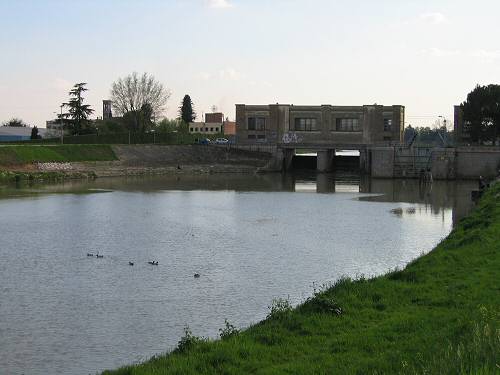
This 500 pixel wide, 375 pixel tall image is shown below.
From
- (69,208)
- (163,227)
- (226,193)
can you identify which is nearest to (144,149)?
(226,193)

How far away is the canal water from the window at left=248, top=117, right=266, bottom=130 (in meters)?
50.6

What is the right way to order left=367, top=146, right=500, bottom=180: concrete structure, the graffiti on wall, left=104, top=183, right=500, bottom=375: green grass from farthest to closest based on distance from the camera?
the graffiti on wall → left=367, top=146, right=500, bottom=180: concrete structure → left=104, top=183, right=500, bottom=375: green grass

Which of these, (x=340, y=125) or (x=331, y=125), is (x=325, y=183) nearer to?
(x=331, y=125)

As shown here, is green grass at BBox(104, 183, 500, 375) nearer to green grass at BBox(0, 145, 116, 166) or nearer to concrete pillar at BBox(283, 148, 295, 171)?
green grass at BBox(0, 145, 116, 166)

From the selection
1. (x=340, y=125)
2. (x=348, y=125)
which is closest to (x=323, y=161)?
(x=340, y=125)

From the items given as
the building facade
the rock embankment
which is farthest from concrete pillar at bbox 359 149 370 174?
the rock embankment

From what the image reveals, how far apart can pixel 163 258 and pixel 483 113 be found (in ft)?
287

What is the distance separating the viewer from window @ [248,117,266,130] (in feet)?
383

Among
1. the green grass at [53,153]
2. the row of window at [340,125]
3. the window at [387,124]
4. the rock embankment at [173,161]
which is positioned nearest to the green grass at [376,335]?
the green grass at [53,153]

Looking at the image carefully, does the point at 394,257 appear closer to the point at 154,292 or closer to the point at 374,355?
the point at 154,292

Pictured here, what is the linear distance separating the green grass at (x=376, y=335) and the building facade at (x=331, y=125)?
92134 millimetres

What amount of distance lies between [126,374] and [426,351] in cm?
562

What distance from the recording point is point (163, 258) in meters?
Result: 31.2

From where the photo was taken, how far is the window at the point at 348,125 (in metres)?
112
